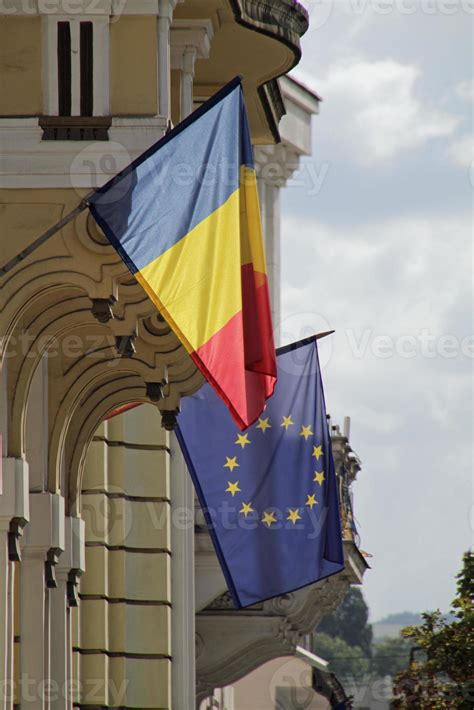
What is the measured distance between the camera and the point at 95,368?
2697 cm

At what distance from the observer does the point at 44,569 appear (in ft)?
86.8

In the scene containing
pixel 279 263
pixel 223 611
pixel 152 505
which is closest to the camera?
pixel 152 505

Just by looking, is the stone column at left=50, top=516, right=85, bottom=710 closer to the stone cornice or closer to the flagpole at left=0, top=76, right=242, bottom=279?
the flagpole at left=0, top=76, right=242, bottom=279

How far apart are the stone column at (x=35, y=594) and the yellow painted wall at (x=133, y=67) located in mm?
5111

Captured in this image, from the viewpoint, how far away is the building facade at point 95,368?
23.5 meters

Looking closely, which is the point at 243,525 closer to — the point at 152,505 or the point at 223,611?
the point at 152,505

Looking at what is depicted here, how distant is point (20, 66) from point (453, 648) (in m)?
19.3

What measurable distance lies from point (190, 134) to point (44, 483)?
19.2 feet

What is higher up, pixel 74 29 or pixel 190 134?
pixel 74 29

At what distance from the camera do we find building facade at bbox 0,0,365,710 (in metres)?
23.5

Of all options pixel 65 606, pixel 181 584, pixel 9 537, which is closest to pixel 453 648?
pixel 181 584

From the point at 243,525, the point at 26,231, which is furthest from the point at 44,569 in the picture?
the point at 26,231

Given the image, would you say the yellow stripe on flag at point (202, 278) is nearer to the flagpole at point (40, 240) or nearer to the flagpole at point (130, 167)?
the flagpole at point (130, 167)
